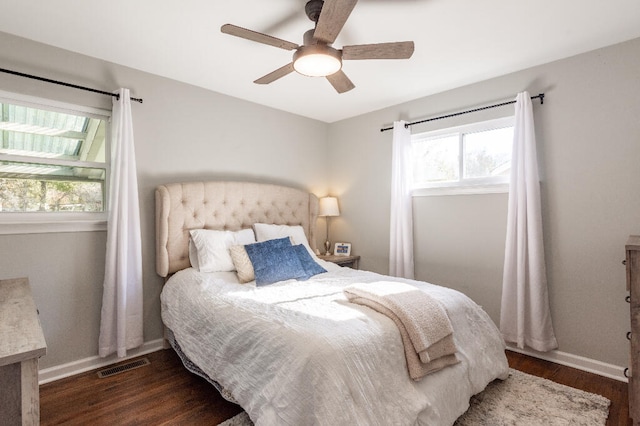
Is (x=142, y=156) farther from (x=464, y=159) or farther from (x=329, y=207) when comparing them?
(x=464, y=159)

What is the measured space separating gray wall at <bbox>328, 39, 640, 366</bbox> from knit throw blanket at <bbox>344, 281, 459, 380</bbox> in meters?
1.41

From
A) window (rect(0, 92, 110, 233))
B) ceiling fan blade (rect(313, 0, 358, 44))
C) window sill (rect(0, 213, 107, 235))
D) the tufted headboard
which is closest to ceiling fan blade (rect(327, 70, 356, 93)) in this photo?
ceiling fan blade (rect(313, 0, 358, 44))

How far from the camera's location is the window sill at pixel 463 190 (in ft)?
9.54

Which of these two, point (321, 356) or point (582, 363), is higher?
point (321, 356)

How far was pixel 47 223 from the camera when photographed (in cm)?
233

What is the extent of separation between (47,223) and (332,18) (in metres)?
2.36

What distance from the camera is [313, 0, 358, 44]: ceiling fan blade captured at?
144 cm

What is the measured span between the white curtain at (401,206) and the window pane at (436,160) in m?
0.16

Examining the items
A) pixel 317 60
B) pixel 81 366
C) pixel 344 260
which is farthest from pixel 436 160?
pixel 81 366

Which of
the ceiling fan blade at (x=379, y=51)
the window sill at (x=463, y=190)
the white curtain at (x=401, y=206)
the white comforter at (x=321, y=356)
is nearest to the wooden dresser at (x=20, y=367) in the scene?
the white comforter at (x=321, y=356)

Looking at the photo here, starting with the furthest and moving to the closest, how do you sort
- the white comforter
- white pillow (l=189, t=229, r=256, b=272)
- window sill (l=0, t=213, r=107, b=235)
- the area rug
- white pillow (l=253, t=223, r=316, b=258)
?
white pillow (l=253, t=223, r=316, b=258)
white pillow (l=189, t=229, r=256, b=272)
window sill (l=0, t=213, r=107, b=235)
the area rug
the white comforter

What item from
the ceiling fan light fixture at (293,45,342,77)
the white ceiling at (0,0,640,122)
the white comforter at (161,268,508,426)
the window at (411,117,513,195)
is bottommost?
the white comforter at (161,268,508,426)

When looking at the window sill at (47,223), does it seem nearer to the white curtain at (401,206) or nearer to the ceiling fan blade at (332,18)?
the ceiling fan blade at (332,18)

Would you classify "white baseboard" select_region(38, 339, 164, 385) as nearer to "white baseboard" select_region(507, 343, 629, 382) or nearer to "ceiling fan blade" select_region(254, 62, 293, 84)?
"ceiling fan blade" select_region(254, 62, 293, 84)
